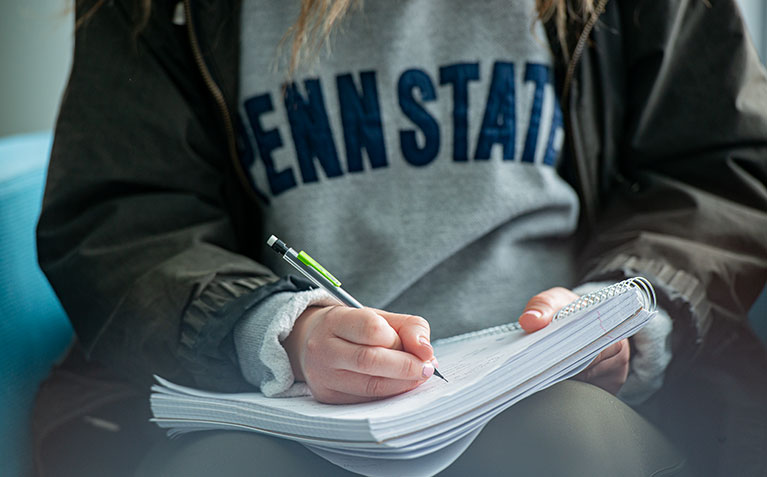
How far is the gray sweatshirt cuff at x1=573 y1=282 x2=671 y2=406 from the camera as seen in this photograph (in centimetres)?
48

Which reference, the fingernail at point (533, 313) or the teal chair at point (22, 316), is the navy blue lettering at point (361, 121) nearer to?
the fingernail at point (533, 313)

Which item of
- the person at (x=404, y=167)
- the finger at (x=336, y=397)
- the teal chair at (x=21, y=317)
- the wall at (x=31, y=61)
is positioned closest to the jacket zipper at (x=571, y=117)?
the person at (x=404, y=167)

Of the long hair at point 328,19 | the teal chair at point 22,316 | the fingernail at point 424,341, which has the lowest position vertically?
the teal chair at point 22,316

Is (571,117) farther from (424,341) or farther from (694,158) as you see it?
(424,341)

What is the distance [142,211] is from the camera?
1.90 ft

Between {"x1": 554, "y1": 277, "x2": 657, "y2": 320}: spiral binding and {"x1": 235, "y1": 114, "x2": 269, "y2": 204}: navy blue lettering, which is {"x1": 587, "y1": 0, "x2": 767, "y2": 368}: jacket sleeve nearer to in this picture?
{"x1": 554, "y1": 277, "x2": 657, "y2": 320}: spiral binding

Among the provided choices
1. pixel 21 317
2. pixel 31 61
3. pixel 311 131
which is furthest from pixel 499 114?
pixel 31 61

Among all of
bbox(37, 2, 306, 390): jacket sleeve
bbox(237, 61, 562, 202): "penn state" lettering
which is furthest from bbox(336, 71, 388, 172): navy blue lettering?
bbox(37, 2, 306, 390): jacket sleeve

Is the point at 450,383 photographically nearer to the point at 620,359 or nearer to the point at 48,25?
the point at 620,359

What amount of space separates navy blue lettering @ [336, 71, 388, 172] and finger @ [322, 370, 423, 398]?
0.83ft

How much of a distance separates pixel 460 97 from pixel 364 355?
294mm

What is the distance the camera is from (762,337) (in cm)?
60

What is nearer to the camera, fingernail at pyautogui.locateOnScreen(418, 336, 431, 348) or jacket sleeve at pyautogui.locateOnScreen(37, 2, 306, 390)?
fingernail at pyautogui.locateOnScreen(418, 336, 431, 348)

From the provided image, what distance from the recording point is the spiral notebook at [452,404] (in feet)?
1.12
